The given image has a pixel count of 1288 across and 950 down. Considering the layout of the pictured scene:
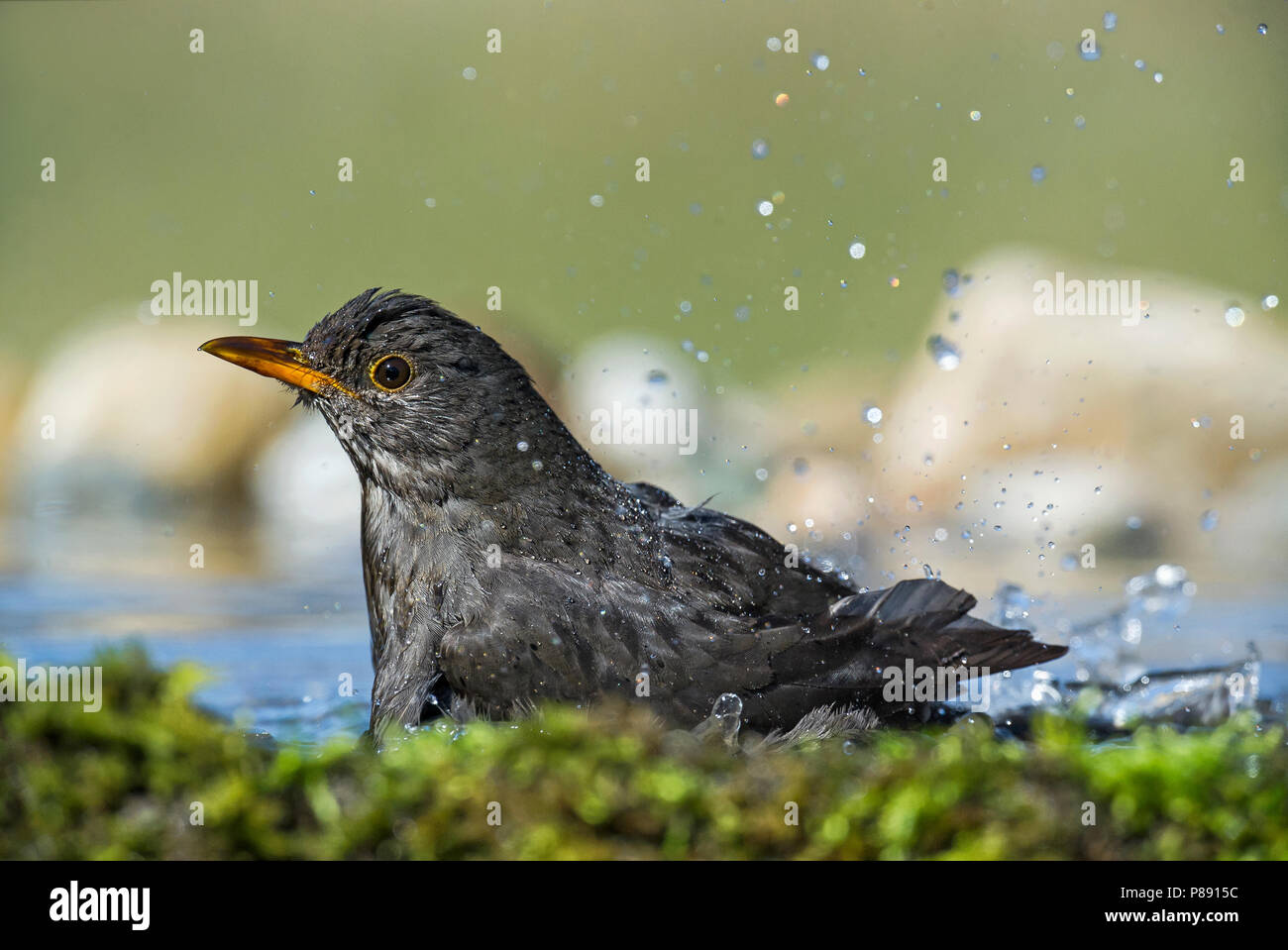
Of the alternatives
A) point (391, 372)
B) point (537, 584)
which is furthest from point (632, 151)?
point (537, 584)

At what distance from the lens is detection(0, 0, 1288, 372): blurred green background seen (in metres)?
6.49

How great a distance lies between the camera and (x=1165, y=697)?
4.43 metres

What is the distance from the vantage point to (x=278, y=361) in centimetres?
414

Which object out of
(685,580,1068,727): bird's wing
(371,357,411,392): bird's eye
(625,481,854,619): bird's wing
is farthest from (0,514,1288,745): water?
(371,357,411,392): bird's eye

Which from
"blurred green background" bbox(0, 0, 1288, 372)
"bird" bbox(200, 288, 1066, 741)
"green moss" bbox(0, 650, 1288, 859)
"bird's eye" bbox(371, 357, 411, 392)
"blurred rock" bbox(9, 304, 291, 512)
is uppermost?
"blurred green background" bbox(0, 0, 1288, 372)

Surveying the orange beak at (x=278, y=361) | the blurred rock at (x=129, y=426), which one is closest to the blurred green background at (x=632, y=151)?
the blurred rock at (x=129, y=426)

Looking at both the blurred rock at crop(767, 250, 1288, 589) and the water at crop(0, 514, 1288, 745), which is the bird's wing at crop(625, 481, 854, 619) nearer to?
the water at crop(0, 514, 1288, 745)

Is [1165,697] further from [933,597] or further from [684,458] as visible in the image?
[684,458]

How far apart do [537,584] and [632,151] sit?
5.42 meters

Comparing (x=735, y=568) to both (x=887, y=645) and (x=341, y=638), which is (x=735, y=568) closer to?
(x=887, y=645)

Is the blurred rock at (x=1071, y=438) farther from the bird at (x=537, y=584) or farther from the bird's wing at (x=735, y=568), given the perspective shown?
the bird at (x=537, y=584)
